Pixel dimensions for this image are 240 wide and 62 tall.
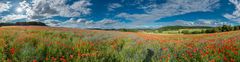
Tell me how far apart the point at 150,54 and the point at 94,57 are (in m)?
1.69

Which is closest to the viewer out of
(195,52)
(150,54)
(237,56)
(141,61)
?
(141,61)

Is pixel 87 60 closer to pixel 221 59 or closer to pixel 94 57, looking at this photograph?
pixel 94 57

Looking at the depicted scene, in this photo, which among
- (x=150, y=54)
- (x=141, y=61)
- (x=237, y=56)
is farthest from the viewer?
(x=150, y=54)

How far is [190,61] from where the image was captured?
754 centimetres

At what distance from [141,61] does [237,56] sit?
2535 mm

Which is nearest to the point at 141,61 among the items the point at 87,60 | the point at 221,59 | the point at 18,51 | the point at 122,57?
the point at 122,57

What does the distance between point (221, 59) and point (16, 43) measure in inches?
231

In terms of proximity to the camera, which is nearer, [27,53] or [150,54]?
[27,53]

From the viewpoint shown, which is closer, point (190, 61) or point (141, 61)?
point (141, 61)

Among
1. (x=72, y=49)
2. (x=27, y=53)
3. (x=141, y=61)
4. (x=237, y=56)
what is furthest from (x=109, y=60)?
(x=237, y=56)

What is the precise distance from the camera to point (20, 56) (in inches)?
264

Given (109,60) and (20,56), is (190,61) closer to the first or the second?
(109,60)

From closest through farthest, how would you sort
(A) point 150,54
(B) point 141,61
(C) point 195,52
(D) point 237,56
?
(B) point 141,61
(D) point 237,56
(A) point 150,54
(C) point 195,52

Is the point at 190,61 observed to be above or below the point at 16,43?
below
